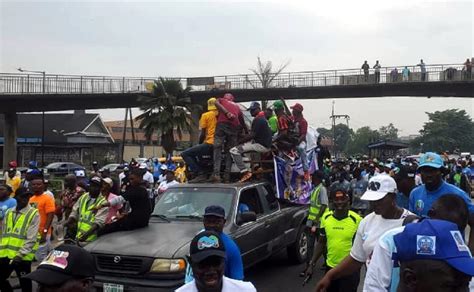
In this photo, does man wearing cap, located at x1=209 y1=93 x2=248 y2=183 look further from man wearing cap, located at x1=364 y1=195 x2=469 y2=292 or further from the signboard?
the signboard

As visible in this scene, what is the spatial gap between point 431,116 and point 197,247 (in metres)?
91.1

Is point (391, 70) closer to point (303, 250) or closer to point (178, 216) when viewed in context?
point (303, 250)

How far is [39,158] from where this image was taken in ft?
164

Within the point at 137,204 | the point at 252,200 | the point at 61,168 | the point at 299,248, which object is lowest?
the point at 61,168

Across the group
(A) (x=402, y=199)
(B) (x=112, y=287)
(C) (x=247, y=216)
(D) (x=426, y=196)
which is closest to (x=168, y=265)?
(B) (x=112, y=287)

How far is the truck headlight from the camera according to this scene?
5453 millimetres

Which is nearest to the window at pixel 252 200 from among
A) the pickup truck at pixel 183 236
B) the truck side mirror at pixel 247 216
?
the pickup truck at pixel 183 236

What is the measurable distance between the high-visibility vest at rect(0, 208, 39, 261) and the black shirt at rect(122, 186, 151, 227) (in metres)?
1.22

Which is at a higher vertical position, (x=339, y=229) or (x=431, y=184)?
(x=431, y=184)

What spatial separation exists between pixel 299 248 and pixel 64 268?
758 centimetres

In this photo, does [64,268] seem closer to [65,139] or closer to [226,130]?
[226,130]

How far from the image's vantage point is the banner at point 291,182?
9.06m

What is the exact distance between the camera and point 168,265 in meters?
5.48

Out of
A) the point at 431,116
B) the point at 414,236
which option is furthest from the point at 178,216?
the point at 431,116
